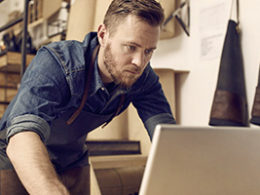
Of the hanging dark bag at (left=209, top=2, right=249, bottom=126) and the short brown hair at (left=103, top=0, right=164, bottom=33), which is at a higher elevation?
the short brown hair at (left=103, top=0, right=164, bottom=33)

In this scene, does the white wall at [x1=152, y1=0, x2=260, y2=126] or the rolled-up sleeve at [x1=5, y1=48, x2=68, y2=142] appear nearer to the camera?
the rolled-up sleeve at [x1=5, y1=48, x2=68, y2=142]

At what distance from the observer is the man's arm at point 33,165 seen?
24.0 inches

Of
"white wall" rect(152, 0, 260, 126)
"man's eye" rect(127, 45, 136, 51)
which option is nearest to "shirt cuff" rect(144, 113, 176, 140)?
"man's eye" rect(127, 45, 136, 51)

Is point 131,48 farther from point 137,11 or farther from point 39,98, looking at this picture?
point 39,98

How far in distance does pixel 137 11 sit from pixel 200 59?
0.82 m

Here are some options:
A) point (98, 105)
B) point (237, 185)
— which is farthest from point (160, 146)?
point (98, 105)

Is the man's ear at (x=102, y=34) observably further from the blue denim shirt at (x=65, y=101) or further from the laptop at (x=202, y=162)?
the laptop at (x=202, y=162)

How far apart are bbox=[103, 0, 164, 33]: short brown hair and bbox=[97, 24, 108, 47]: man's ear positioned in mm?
32

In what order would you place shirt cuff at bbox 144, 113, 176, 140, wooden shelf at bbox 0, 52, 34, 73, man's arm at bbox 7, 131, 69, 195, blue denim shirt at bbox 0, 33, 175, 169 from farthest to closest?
wooden shelf at bbox 0, 52, 34, 73 → shirt cuff at bbox 144, 113, 176, 140 → blue denim shirt at bbox 0, 33, 175, 169 → man's arm at bbox 7, 131, 69, 195

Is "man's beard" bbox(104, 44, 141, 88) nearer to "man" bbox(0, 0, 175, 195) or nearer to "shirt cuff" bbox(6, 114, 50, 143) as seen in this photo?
"man" bbox(0, 0, 175, 195)


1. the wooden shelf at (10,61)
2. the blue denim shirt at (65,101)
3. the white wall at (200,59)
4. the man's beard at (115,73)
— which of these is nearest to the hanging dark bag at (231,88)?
the white wall at (200,59)

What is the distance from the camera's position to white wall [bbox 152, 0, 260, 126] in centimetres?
132

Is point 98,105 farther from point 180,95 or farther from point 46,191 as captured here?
point 180,95

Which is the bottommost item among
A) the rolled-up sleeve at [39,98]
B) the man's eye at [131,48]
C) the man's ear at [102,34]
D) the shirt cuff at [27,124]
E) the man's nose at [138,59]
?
the shirt cuff at [27,124]
